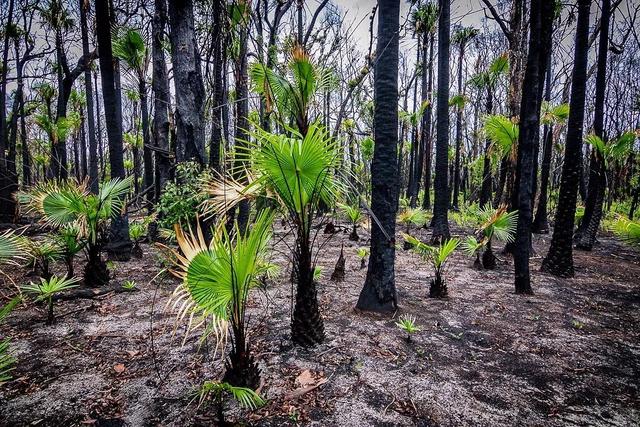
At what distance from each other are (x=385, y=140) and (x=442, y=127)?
6336 mm

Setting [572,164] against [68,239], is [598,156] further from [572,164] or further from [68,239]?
[68,239]

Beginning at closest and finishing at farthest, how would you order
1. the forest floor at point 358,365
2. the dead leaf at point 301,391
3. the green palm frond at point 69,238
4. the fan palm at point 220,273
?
the fan palm at point 220,273 → the forest floor at point 358,365 → the dead leaf at point 301,391 → the green palm frond at point 69,238

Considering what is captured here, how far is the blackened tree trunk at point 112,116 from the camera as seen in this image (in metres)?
6.91

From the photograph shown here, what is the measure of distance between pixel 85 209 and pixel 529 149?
7.43m

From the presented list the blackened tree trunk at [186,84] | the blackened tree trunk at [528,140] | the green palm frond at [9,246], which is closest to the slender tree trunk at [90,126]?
the blackened tree trunk at [186,84]

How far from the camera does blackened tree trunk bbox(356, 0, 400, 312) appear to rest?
4320 millimetres

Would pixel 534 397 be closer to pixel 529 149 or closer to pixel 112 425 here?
pixel 112 425

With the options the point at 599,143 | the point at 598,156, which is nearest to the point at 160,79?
the point at 599,143

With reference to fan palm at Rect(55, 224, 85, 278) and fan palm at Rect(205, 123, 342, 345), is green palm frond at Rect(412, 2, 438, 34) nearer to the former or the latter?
fan palm at Rect(205, 123, 342, 345)

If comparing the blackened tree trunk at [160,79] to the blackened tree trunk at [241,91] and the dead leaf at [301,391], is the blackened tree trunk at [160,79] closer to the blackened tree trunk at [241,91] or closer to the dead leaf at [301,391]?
the blackened tree trunk at [241,91]

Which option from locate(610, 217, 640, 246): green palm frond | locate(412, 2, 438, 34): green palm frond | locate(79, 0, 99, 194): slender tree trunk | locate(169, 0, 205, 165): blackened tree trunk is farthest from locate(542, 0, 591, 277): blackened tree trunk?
locate(79, 0, 99, 194): slender tree trunk

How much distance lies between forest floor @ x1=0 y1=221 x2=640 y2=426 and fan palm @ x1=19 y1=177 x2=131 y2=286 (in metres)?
0.81

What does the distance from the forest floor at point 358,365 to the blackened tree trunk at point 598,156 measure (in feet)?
16.9

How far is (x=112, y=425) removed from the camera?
2.49 metres
